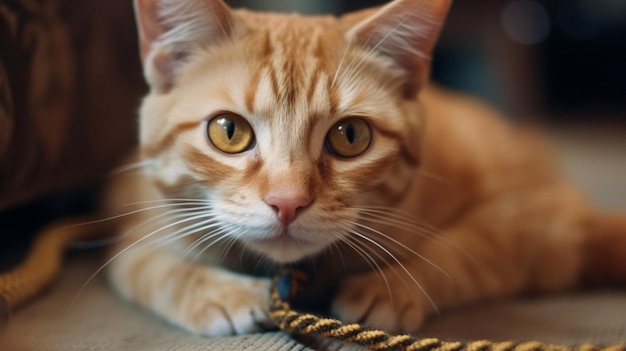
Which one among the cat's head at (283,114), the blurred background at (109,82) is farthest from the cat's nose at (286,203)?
the blurred background at (109,82)

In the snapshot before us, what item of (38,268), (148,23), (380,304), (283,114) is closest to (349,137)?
(283,114)

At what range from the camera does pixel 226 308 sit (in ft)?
3.23

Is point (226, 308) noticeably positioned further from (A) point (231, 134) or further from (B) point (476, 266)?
(B) point (476, 266)

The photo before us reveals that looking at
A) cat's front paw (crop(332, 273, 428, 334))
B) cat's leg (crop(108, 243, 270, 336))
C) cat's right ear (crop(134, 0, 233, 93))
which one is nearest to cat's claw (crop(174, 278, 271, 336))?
cat's leg (crop(108, 243, 270, 336))

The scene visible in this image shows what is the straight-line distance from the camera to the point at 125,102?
5.52 feet

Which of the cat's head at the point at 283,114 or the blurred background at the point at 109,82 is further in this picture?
the blurred background at the point at 109,82

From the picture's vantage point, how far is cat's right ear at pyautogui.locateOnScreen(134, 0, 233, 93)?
3.37 ft

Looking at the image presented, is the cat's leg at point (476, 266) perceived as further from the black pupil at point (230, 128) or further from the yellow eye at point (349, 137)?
the black pupil at point (230, 128)

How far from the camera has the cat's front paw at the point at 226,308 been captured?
97 cm

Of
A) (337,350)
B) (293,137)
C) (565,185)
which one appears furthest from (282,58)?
(565,185)

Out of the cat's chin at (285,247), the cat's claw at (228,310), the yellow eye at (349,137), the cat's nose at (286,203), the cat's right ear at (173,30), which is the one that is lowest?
the cat's claw at (228,310)

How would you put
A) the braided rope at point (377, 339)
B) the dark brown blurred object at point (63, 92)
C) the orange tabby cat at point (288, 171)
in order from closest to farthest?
the braided rope at point (377, 339), the orange tabby cat at point (288, 171), the dark brown blurred object at point (63, 92)

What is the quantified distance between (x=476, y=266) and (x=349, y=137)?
422 millimetres

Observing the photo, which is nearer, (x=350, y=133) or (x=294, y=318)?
(x=294, y=318)
